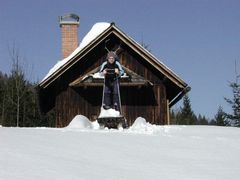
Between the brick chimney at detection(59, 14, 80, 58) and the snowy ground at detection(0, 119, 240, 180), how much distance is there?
491 inches

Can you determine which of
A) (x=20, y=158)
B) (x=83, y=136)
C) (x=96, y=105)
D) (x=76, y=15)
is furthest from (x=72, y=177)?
(x=76, y=15)

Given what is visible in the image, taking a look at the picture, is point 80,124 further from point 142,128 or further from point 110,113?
point 142,128

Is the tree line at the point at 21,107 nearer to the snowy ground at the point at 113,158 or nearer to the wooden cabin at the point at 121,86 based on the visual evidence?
the wooden cabin at the point at 121,86

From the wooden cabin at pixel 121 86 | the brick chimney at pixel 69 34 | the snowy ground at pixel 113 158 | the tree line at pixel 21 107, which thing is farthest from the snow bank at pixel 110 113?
the tree line at pixel 21 107

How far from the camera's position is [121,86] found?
17516 millimetres

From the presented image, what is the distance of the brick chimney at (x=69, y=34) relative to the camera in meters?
20.8

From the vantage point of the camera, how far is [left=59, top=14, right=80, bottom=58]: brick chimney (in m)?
20.8

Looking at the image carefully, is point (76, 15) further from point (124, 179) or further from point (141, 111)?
point (124, 179)

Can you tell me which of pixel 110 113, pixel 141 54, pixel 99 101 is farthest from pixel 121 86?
pixel 110 113

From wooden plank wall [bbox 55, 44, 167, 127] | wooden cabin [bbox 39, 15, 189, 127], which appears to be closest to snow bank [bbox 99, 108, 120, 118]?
wooden cabin [bbox 39, 15, 189, 127]

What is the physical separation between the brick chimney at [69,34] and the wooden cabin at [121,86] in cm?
281

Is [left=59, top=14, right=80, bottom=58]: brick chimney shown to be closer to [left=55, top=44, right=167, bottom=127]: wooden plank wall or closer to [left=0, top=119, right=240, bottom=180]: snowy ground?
[left=55, top=44, right=167, bottom=127]: wooden plank wall

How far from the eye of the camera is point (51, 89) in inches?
719

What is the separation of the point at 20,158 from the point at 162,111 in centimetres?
1295
